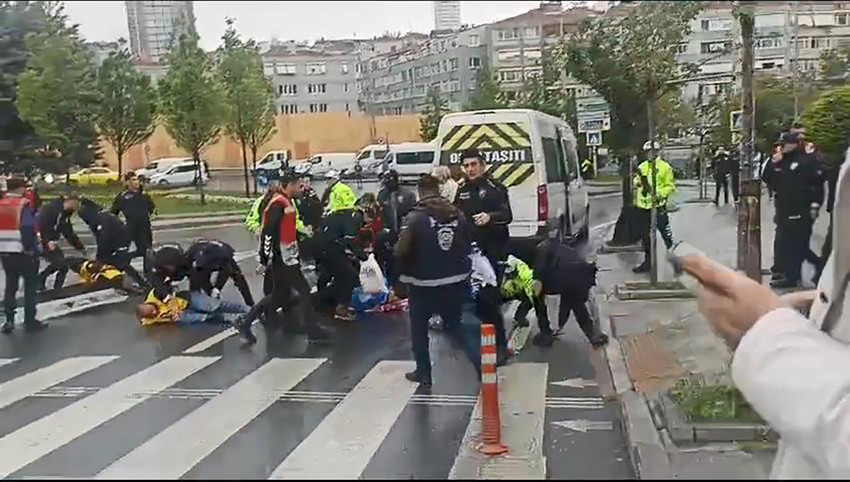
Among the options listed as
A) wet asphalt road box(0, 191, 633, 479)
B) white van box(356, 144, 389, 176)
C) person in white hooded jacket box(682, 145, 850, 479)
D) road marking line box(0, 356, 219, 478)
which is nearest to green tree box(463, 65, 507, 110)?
white van box(356, 144, 389, 176)

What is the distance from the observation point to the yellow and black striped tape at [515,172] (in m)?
10.8

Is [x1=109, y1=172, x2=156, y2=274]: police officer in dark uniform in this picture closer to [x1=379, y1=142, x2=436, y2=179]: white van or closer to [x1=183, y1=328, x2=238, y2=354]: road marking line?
[x1=183, y1=328, x2=238, y2=354]: road marking line

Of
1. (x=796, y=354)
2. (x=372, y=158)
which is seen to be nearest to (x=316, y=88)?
(x=372, y=158)

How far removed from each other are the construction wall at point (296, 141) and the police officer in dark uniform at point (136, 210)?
0.29 metres

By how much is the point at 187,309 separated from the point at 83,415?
11.4ft

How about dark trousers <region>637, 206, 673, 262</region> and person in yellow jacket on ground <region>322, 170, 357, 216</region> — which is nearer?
dark trousers <region>637, 206, 673, 262</region>

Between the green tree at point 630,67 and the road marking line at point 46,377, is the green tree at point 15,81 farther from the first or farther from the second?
the green tree at point 630,67

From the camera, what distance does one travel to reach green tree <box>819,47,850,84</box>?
16.5 feet

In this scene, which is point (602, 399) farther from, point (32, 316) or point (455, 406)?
point (32, 316)

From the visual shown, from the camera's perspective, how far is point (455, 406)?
652 cm

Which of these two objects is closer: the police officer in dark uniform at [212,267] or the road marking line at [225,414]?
the road marking line at [225,414]

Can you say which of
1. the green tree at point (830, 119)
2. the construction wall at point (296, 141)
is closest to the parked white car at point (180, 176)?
the construction wall at point (296, 141)

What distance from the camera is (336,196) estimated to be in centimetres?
1050

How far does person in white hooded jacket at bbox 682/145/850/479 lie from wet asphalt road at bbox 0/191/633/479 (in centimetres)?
176
